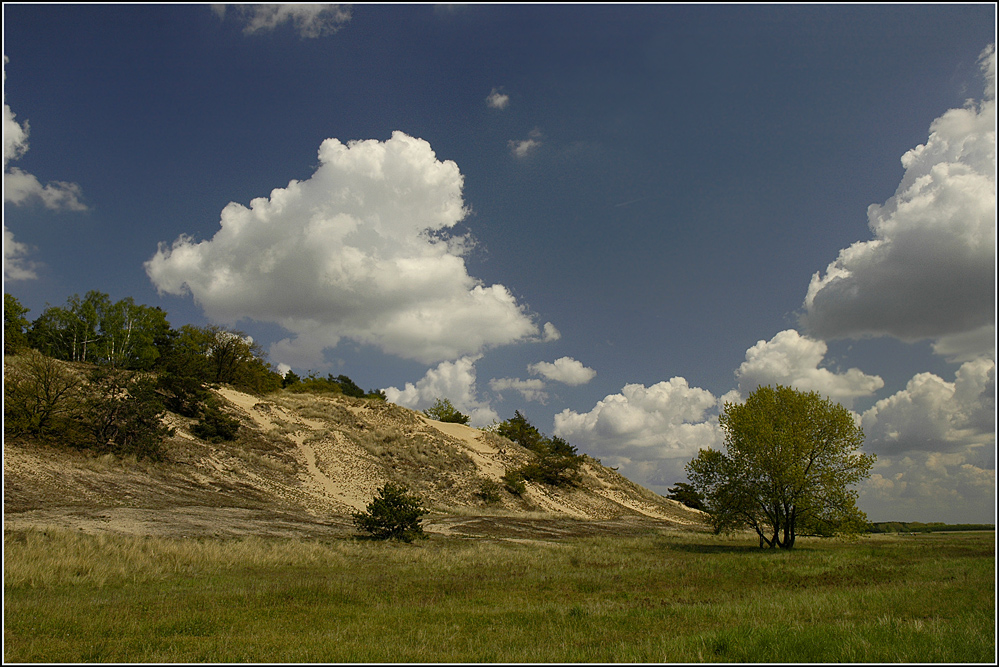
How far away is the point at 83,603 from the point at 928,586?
2370 centimetres

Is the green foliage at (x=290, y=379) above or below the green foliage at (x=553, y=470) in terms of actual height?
above

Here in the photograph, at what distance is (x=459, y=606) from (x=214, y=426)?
46706mm

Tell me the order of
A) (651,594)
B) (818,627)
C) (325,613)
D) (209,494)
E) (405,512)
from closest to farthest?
(818,627) < (325,613) < (651,594) < (405,512) < (209,494)

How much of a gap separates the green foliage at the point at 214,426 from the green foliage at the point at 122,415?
553 centimetres

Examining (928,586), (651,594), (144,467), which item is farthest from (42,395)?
(928,586)

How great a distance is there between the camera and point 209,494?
3897 cm

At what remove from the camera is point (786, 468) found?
108 feet

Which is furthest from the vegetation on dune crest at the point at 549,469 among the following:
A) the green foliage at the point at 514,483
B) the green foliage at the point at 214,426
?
the green foliage at the point at 214,426

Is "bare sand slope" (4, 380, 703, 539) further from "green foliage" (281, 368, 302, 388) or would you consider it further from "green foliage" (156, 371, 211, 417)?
"green foliage" (281, 368, 302, 388)

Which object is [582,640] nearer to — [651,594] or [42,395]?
[651,594]

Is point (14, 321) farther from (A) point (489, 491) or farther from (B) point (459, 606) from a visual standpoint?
(B) point (459, 606)

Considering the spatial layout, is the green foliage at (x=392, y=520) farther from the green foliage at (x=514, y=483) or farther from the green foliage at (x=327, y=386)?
the green foliage at (x=327, y=386)

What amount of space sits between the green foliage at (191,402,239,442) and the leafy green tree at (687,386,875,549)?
43.1 meters

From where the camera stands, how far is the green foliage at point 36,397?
36.8 metres
